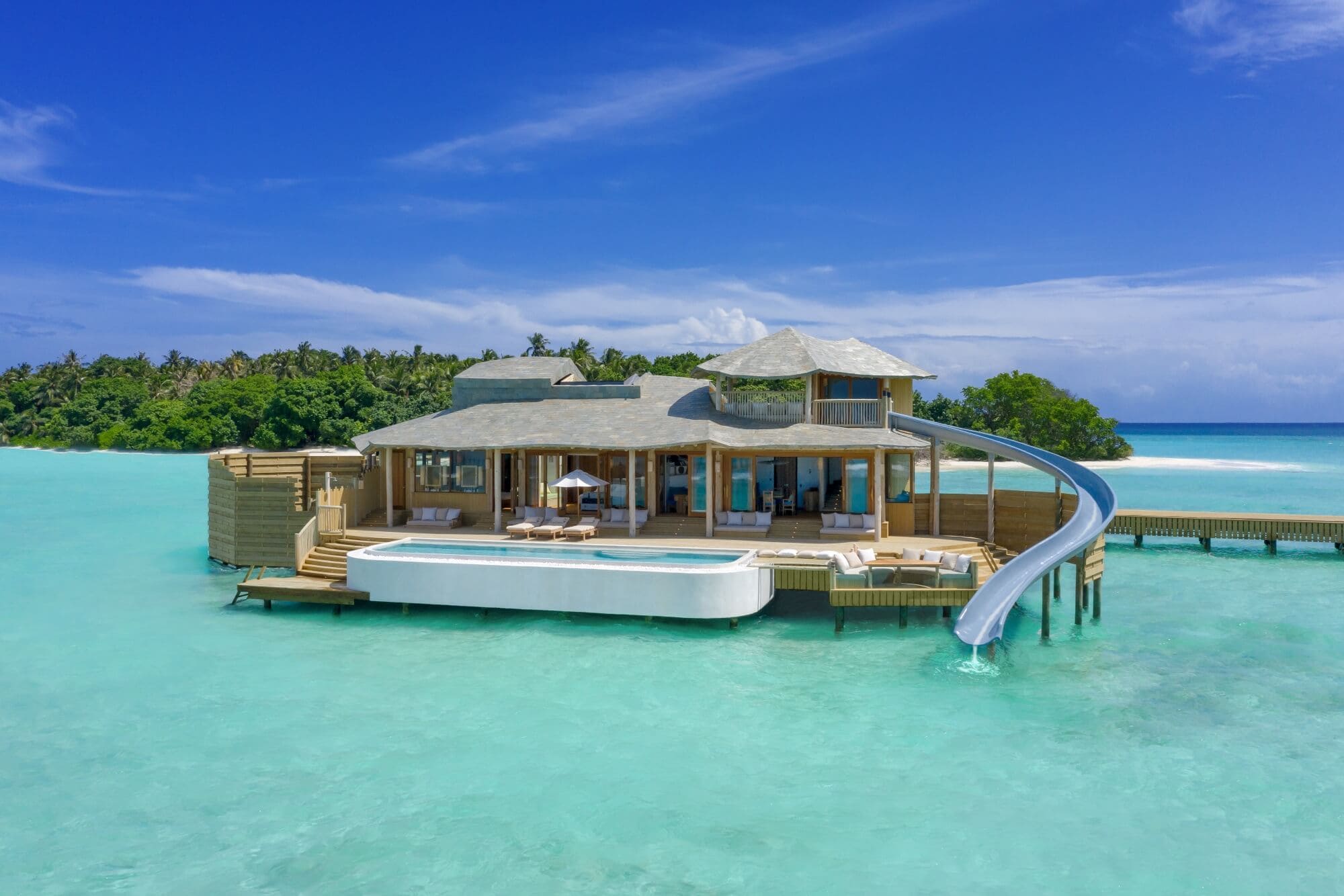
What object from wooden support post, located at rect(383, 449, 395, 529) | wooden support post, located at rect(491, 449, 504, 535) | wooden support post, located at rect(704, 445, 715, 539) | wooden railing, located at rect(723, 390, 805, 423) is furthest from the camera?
wooden railing, located at rect(723, 390, 805, 423)

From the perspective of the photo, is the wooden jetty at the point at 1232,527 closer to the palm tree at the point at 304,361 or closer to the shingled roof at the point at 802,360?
the shingled roof at the point at 802,360

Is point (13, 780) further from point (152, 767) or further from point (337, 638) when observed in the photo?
point (337, 638)

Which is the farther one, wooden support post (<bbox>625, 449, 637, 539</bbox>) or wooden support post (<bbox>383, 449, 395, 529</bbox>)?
wooden support post (<bbox>383, 449, 395, 529</bbox>)

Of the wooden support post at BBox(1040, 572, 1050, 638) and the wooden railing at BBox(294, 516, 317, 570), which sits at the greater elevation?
the wooden railing at BBox(294, 516, 317, 570)

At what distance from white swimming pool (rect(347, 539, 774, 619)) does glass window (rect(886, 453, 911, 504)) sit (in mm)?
6015

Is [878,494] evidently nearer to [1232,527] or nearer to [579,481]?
[579,481]

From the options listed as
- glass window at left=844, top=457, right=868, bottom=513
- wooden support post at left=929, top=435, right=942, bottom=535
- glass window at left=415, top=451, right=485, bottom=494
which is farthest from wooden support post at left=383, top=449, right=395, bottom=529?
wooden support post at left=929, top=435, right=942, bottom=535

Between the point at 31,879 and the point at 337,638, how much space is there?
846cm

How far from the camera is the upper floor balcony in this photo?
23625 mm

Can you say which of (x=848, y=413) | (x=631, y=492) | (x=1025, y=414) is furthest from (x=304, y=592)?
(x=1025, y=414)

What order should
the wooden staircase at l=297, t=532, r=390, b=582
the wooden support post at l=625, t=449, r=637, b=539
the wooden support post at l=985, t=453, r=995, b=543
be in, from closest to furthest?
1. the wooden staircase at l=297, t=532, r=390, b=582
2. the wooden support post at l=625, t=449, r=637, b=539
3. the wooden support post at l=985, t=453, r=995, b=543

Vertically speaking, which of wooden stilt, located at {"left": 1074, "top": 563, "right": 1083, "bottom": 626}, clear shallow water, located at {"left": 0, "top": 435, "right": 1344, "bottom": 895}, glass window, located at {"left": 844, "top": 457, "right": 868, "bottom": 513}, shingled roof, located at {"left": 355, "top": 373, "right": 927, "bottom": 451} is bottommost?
clear shallow water, located at {"left": 0, "top": 435, "right": 1344, "bottom": 895}

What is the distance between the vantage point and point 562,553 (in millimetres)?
19109

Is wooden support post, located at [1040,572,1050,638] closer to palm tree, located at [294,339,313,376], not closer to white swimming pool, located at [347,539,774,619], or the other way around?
white swimming pool, located at [347,539,774,619]
